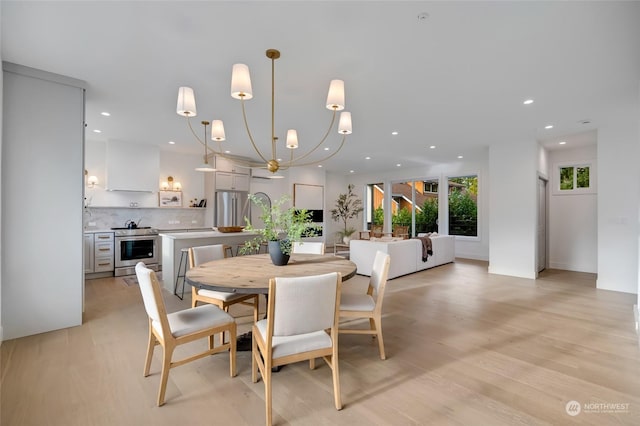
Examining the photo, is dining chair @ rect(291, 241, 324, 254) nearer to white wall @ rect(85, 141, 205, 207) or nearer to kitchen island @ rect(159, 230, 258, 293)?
kitchen island @ rect(159, 230, 258, 293)

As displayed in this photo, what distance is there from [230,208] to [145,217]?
178 centimetres

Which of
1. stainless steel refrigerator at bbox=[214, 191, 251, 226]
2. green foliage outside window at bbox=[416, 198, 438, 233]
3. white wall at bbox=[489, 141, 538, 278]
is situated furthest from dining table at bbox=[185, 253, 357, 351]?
green foliage outside window at bbox=[416, 198, 438, 233]

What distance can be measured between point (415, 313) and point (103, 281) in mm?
5202

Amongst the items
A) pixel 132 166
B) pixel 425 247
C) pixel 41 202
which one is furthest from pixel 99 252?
pixel 425 247

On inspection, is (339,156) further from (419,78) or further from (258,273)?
(258,273)

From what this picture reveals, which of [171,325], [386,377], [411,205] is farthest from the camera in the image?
[411,205]

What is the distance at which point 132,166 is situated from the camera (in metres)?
5.88

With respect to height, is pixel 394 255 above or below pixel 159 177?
below

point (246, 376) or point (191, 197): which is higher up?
point (191, 197)

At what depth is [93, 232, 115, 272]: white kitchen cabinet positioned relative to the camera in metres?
5.39

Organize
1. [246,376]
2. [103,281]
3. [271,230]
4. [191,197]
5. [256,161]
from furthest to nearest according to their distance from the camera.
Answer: [256,161]
[191,197]
[103,281]
[271,230]
[246,376]

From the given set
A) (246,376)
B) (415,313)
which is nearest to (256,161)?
(415,313)

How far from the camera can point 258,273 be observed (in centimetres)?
240

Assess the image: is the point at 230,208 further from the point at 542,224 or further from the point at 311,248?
the point at 542,224
